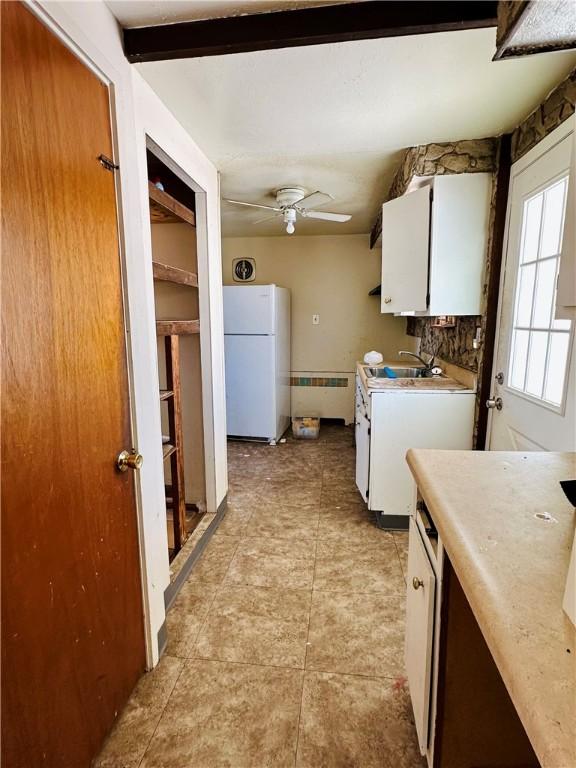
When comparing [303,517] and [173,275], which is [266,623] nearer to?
[303,517]

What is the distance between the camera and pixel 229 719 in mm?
1271

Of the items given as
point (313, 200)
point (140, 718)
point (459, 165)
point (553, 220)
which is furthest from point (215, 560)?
point (313, 200)

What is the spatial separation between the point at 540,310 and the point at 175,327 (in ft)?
5.61

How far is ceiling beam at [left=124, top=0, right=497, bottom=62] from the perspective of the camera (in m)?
1.12

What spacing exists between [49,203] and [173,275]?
3.25ft

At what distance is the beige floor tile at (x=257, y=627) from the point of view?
1522 mm

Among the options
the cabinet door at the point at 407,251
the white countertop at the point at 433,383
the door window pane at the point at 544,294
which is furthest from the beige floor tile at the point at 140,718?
the cabinet door at the point at 407,251

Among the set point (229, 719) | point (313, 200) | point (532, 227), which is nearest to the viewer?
point (229, 719)

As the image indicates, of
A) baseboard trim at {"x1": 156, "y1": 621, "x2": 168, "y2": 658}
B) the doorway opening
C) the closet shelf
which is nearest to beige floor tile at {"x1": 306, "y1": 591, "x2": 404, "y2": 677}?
baseboard trim at {"x1": 156, "y1": 621, "x2": 168, "y2": 658}

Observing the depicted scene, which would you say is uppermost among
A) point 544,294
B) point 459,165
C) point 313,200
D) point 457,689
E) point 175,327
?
point 313,200

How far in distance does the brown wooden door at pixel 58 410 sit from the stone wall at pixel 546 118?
165cm

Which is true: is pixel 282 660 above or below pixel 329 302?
below

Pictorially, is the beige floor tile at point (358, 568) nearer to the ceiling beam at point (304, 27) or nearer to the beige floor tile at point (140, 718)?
the beige floor tile at point (140, 718)

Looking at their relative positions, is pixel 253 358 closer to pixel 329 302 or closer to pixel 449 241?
pixel 329 302
